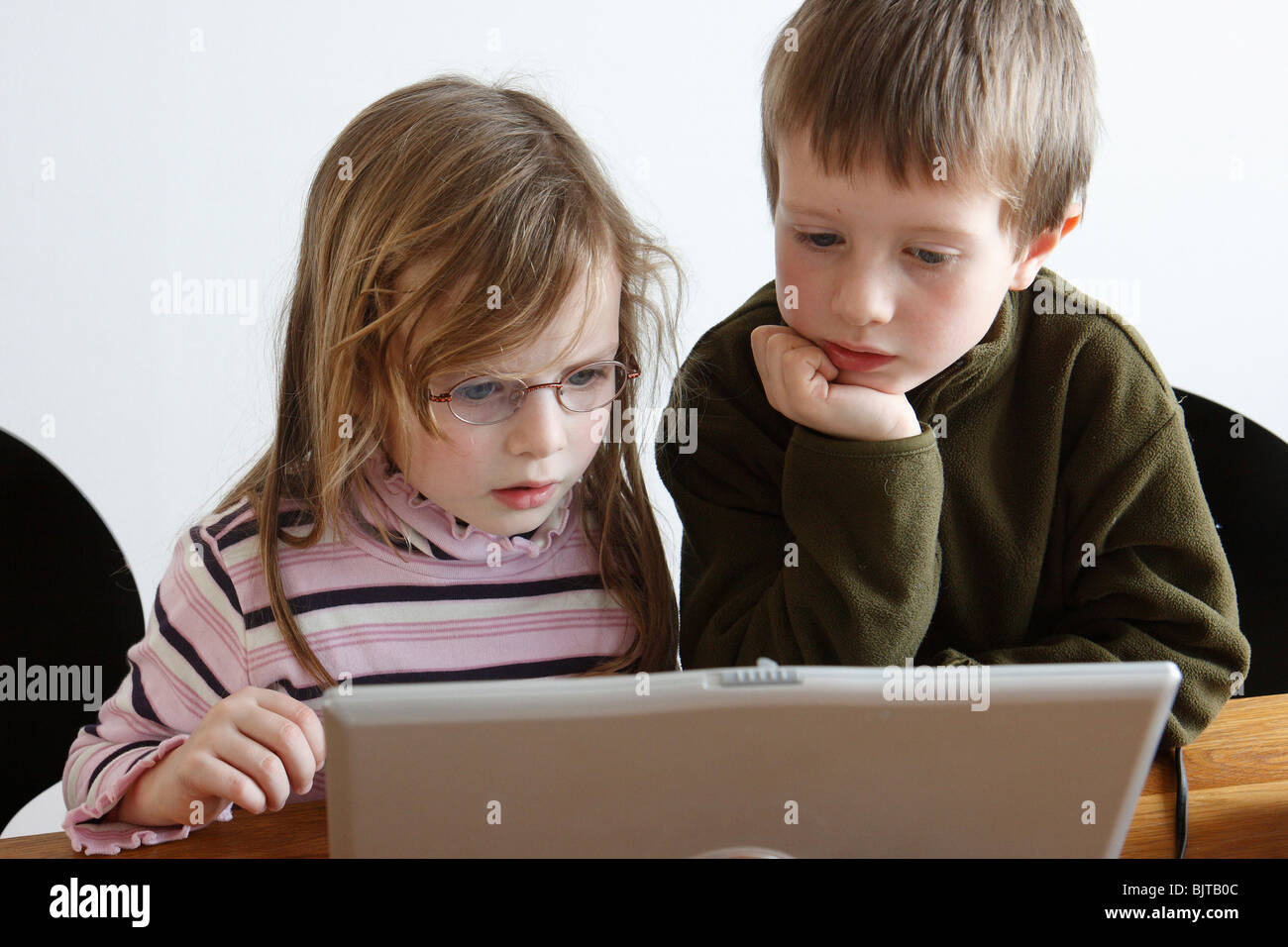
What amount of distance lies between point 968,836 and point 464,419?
1.78 ft

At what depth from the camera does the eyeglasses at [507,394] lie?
104cm

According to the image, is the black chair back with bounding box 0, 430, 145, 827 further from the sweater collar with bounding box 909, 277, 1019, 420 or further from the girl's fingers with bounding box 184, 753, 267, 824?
the sweater collar with bounding box 909, 277, 1019, 420

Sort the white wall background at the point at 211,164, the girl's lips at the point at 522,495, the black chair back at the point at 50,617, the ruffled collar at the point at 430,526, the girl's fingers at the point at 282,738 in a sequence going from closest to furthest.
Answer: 1. the girl's fingers at the point at 282,738
2. the girl's lips at the point at 522,495
3. the ruffled collar at the point at 430,526
4. the black chair back at the point at 50,617
5. the white wall background at the point at 211,164

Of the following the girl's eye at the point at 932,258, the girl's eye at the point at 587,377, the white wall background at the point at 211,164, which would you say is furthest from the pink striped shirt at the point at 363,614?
the white wall background at the point at 211,164

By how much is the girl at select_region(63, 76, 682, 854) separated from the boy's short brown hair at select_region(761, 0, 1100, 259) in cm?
24

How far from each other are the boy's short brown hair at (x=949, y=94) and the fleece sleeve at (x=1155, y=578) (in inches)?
9.2

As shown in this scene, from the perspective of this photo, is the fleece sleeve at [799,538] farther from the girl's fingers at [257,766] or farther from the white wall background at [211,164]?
the white wall background at [211,164]

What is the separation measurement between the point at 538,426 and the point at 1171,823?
2.02 ft

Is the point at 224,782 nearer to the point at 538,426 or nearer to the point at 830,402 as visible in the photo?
the point at 538,426

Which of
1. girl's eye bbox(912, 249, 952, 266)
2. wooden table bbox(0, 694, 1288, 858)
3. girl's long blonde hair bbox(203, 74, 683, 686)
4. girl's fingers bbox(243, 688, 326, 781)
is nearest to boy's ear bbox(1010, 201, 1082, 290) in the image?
girl's eye bbox(912, 249, 952, 266)

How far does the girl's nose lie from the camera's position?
1.03 m

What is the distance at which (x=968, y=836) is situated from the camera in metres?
0.71

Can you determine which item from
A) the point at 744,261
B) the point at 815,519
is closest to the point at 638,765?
the point at 815,519

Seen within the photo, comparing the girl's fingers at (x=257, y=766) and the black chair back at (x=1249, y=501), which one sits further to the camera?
the black chair back at (x=1249, y=501)
